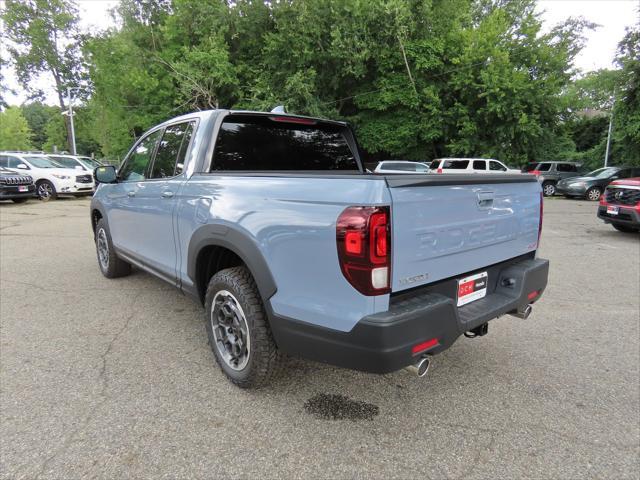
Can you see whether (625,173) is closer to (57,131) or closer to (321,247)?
(321,247)

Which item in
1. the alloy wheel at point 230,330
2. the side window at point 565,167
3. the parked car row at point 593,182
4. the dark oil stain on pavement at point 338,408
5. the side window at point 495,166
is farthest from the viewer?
the side window at point 565,167

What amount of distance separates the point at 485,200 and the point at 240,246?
1501 millimetres

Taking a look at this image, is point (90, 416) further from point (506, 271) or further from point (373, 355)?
point (506, 271)

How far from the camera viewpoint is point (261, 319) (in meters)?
2.45

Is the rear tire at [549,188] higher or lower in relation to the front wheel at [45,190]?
lower

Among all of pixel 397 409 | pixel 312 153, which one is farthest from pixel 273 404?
pixel 312 153

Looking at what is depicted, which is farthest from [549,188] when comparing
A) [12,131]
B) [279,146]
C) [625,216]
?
[12,131]

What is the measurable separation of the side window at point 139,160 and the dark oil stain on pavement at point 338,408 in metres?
2.73

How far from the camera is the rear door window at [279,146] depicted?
3219mm

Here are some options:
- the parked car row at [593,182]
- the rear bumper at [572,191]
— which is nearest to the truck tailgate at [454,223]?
the parked car row at [593,182]

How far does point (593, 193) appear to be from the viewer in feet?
58.1

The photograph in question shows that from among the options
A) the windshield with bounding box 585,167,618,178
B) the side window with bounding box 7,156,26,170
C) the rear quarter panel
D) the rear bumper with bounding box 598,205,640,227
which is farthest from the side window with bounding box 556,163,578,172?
the side window with bounding box 7,156,26,170

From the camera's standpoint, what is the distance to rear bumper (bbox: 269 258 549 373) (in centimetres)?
189

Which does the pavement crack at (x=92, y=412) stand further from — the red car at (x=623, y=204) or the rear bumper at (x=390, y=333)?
the red car at (x=623, y=204)
